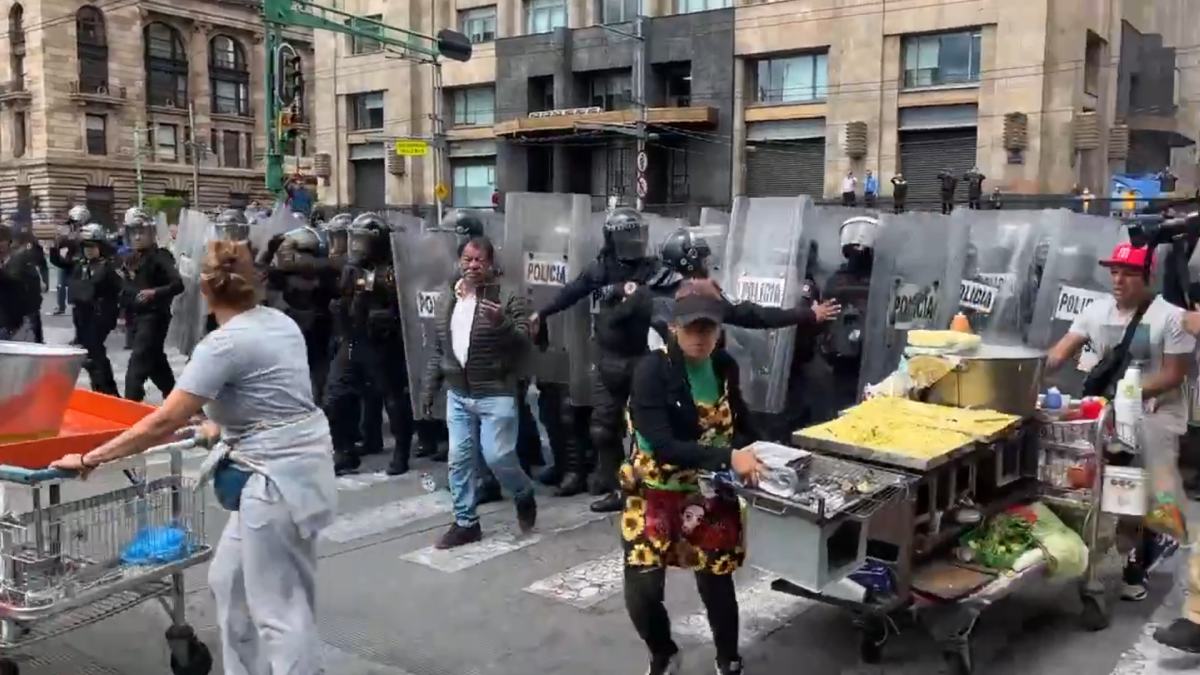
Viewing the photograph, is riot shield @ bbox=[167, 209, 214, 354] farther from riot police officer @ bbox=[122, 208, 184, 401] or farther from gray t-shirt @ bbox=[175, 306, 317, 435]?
gray t-shirt @ bbox=[175, 306, 317, 435]

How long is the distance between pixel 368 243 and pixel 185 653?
436 cm

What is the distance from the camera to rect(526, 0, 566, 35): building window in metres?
36.8

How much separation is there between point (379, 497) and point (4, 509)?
3.84 metres

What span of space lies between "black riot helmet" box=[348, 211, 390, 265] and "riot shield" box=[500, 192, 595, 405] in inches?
39.2

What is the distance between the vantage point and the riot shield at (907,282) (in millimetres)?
7273

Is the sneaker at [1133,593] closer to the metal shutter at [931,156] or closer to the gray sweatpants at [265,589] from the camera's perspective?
the gray sweatpants at [265,589]

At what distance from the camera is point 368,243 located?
8234 mm

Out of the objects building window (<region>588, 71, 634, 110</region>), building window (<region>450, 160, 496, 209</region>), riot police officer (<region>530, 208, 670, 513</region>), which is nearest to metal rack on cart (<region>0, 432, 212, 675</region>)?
riot police officer (<region>530, 208, 670, 513</region>)

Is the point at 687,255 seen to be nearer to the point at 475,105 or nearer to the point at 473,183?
the point at 473,183

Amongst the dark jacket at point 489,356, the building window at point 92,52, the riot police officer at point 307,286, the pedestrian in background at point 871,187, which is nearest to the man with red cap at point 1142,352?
the dark jacket at point 489,356

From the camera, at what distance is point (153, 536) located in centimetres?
418

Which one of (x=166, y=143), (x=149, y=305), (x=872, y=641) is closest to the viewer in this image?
(x=872, y=641)

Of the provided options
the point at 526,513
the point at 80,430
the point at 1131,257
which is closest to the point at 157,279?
the point at 526,513

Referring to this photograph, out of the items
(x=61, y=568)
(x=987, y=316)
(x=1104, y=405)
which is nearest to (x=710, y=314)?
(x=1104, y=405)
